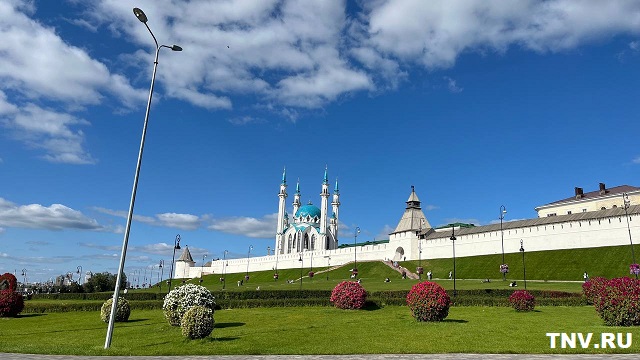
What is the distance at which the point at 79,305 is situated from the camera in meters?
41.5

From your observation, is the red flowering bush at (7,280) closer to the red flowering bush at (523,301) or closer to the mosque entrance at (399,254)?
the red flowering bush at (523,301)

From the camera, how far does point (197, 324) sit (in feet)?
65.8

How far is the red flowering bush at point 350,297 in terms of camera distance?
3347 centimetres

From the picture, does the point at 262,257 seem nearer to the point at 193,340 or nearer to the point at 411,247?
the point at 411,247

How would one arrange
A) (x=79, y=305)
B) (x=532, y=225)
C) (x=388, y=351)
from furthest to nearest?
(x=532, y=225) < (x=79, y=305) < (x=388, y=351)

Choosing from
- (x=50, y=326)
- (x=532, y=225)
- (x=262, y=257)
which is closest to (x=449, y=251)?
(x=532, y=225)

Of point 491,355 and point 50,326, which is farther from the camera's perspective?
point 50,326

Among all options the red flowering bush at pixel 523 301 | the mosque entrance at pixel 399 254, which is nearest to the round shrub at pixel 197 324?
the red flowering bush at pixel 523 301

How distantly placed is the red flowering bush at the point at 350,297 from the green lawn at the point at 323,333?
0.83m

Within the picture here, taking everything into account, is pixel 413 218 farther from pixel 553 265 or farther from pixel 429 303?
pixel 429 303

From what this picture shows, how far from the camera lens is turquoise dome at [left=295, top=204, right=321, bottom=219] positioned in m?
143

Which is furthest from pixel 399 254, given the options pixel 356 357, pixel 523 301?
pixel 356 357

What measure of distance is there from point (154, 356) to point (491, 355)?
12.2 m

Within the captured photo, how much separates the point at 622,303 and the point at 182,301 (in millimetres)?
23182
